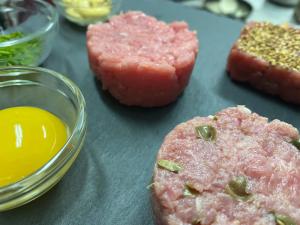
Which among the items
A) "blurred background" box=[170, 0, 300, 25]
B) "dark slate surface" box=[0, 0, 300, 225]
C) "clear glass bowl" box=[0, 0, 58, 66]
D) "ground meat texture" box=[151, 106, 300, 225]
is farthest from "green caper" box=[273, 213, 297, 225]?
"blurred background" box=[170, 0, 300, 25]

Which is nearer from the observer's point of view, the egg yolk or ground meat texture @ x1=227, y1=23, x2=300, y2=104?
the egg yolk

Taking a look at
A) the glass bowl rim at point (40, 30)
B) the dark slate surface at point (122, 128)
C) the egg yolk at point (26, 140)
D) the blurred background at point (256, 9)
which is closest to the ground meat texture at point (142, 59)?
the dark slate surface at point (122, 128)

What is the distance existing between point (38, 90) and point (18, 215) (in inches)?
33.2

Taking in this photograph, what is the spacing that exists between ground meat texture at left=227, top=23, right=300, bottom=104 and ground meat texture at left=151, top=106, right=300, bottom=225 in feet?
2.20

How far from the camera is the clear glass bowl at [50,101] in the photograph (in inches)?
77.9

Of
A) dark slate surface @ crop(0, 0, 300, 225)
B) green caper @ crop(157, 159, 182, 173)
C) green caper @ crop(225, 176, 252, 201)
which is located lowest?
dark slate surface @ crop(0, 0, 300, 225)

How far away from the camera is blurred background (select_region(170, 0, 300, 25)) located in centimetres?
448

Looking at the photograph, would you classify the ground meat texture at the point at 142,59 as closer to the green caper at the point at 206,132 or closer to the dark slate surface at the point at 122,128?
the dark slate surface at the point at 122,128

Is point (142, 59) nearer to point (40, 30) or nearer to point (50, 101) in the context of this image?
point (50, 101)

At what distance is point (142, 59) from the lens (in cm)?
258

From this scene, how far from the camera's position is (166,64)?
8.39 feet

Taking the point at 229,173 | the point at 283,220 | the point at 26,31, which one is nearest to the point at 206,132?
the point at 229,173

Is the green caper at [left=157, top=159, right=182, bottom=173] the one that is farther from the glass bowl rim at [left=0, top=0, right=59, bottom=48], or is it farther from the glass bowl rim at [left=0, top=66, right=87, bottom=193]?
the glass bowl rim at [left=0, top=0, right=59, bottom=48]

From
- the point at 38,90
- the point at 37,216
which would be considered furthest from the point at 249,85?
the point at 37,216
